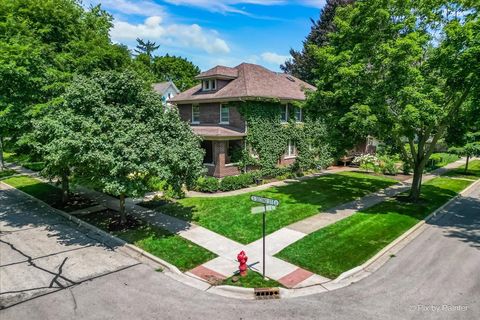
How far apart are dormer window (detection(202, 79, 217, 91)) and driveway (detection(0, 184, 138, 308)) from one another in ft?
52.1

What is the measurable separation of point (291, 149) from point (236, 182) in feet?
26.8

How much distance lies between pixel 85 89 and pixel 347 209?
1428 centimetres

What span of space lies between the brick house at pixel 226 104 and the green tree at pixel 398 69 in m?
4.92

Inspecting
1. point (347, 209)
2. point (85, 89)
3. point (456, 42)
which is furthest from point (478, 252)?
point (85, 89)

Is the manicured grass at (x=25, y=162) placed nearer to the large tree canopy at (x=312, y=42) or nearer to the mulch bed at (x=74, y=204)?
the mulch bed at (x=74, y=204)

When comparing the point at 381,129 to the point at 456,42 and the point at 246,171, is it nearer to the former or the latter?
the point at 456,42

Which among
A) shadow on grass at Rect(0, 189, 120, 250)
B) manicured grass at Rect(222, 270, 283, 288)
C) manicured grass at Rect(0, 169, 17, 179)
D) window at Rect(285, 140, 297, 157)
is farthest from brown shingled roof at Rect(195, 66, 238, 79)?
manicured grass at Rect(222, 270, 283, 288)

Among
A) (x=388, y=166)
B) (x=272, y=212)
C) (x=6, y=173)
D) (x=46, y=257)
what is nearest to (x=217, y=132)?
(x=272, y=212)

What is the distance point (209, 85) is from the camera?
27891mm

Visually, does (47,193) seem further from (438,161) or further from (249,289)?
(438,161)

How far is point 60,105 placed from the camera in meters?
14.9

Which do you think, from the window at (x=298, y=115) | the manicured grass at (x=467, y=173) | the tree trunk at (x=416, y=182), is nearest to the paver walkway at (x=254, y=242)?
the tree trunk at (x=416, y=182)

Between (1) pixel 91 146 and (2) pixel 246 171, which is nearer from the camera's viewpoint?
(1) pixel 91 146

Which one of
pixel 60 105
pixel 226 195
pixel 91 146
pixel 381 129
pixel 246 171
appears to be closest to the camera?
pixel 91 146
